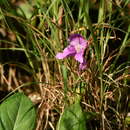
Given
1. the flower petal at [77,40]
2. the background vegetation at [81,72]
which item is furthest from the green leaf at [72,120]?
the flower petal at [77,40]

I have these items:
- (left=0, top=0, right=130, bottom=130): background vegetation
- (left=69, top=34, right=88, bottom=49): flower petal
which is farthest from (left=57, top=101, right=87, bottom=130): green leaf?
(left=69, top=34, right=88, bottom=49): flower petal

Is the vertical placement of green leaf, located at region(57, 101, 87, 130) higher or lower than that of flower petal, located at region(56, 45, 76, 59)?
lower

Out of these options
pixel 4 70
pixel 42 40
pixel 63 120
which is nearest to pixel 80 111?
pixel 63 120

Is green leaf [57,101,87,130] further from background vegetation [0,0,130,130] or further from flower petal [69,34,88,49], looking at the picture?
flower petal [69,34,88,49]

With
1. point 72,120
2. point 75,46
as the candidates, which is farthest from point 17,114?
point 75,46

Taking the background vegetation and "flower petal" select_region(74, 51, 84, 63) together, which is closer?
"flower petal" select_region(74, 51, 84, 63)

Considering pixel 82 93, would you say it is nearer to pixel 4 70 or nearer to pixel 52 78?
pixel 52 78
